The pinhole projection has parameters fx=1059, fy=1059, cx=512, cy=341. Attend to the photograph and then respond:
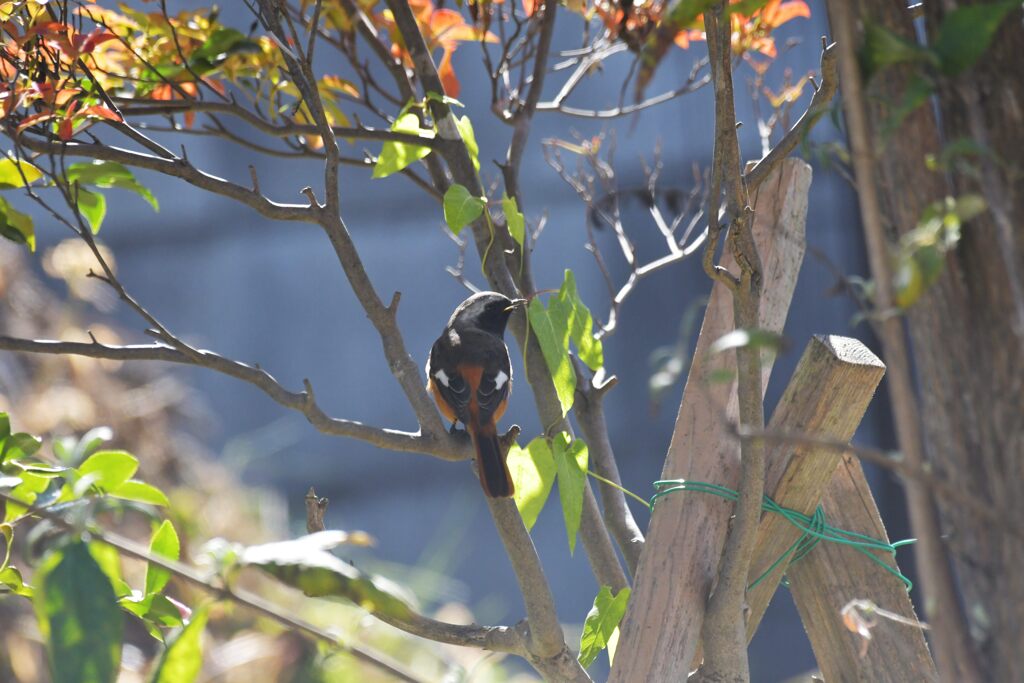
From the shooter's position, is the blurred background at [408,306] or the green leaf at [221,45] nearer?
the green leaf at [221,45]

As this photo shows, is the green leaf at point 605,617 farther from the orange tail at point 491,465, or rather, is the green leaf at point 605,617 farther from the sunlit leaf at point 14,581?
the sunlit leaf at point 14,581

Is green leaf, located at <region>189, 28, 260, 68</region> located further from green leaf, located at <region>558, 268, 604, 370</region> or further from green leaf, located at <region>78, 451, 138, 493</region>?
green leaf, located at <region>78, 451, 138, 493</region>

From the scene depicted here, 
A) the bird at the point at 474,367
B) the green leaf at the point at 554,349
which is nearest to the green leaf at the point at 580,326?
the green leaf at the point at 554,349

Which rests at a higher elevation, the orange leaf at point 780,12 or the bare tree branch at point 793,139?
the orange leaf at point 780,12

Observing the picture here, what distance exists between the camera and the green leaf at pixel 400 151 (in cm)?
183

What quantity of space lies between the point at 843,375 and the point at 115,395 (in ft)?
13.8

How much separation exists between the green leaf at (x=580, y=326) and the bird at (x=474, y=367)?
3.29 ft

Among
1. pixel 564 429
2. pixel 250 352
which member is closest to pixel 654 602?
pixel 564 429

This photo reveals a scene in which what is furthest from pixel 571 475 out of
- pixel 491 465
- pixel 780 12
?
pixel 780 12

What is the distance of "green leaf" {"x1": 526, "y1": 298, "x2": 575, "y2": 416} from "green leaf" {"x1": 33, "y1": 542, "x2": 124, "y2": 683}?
89 cm

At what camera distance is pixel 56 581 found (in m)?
0.93

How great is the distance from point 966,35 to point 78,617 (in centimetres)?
90

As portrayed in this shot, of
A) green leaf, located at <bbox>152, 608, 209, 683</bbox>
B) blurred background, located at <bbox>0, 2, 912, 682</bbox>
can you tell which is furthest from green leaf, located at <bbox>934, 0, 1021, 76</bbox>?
blurred background, located at <bbox>0, 2, 912, 682</bbox>

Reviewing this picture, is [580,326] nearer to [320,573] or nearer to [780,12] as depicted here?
[320,573]
